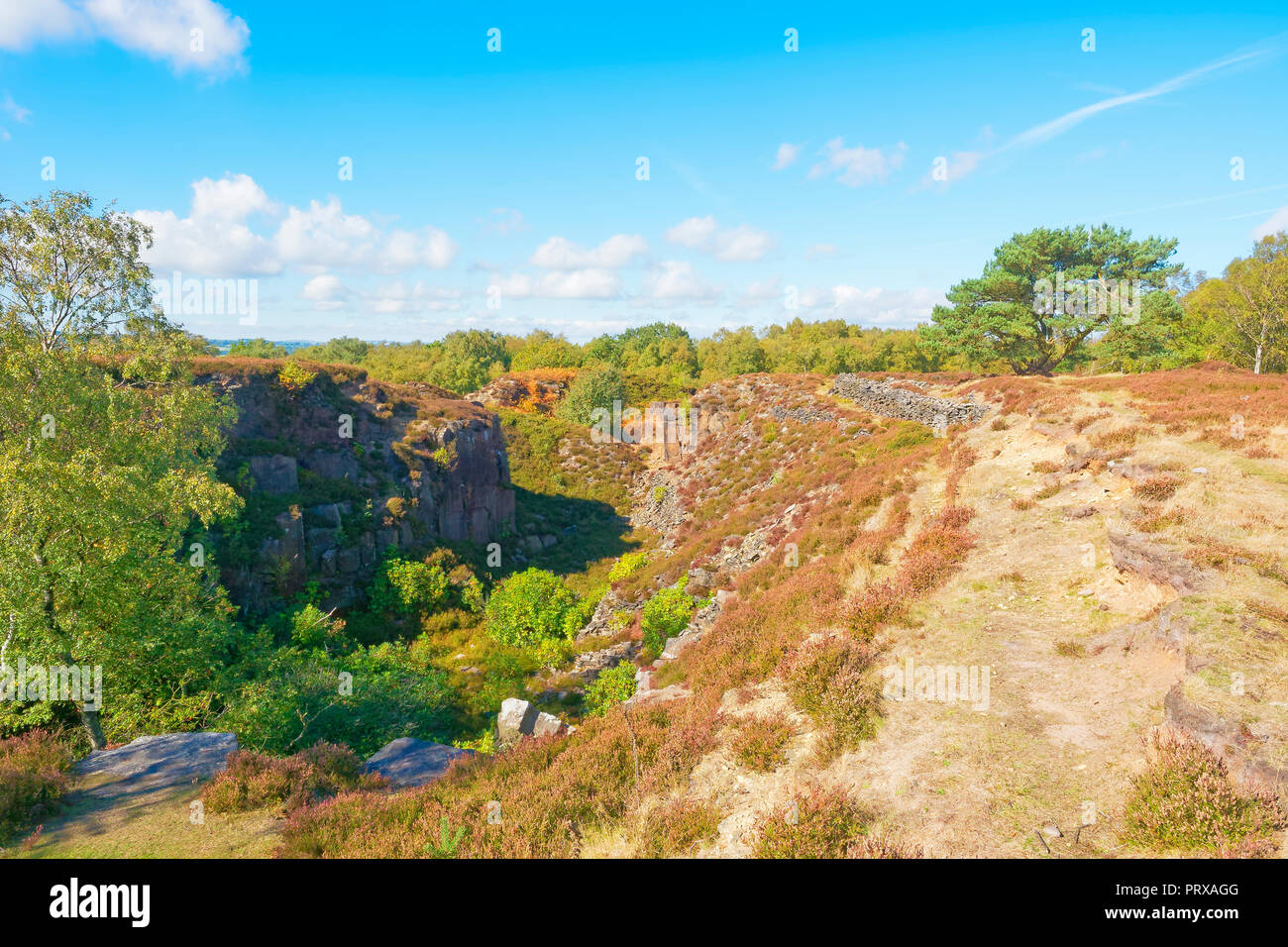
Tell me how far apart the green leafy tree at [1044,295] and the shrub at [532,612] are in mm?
33516

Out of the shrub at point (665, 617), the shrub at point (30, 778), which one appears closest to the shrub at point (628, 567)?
the shrub at point (665, 617)

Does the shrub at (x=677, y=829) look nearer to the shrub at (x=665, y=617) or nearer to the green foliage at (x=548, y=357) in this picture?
the shrub at (x=665, y=617)

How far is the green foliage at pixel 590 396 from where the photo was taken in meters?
71.0

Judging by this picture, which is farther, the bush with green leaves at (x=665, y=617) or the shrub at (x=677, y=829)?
the bush with green leaves at (x=665, y=617)

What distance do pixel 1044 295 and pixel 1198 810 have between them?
39503 millimetres

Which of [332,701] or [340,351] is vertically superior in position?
[340,351]

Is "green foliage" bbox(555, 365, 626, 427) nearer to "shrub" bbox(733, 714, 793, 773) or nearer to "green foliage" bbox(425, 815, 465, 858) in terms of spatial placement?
"shrub" bbox(733, 714, 793, 773)

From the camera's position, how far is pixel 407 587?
29.3 meters

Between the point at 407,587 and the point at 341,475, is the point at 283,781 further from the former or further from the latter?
the point at 341,475

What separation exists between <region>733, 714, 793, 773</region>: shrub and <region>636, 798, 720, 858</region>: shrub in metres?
1.31

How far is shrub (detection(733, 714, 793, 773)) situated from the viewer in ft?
30.6

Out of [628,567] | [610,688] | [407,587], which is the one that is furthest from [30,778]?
[628,567]
